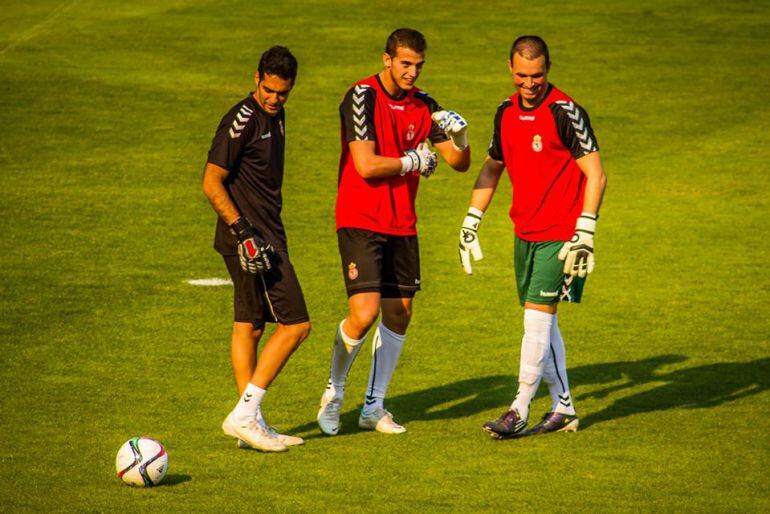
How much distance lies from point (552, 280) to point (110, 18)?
1973 centimetres

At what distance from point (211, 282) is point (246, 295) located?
186 inches

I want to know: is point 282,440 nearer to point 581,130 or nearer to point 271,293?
point 271,293

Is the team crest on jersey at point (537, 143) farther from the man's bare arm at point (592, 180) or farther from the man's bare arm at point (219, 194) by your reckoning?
the man's bare arm at point (219, 194)

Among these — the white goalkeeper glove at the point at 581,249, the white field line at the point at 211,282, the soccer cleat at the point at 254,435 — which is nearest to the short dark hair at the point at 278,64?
the white goalkeeper glove at the point at 581,249

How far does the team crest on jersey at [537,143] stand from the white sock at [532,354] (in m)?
1.04

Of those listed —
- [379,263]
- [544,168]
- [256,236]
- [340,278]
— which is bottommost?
[340,278]

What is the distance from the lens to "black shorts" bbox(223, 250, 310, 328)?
328 inches

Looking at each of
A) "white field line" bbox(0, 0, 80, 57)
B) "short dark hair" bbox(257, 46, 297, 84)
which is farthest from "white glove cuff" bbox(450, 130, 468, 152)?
"white field line" bbox(0, 0, 80, 57)

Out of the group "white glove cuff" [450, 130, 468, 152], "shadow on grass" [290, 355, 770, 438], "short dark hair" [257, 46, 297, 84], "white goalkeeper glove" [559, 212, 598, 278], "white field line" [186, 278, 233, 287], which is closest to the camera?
"short dark hair" [257, 46, 297, 84]

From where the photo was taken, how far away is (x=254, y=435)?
26.8ft

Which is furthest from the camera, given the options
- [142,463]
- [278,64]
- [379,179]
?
[379,179]

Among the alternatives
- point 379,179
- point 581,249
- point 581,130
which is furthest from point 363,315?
point 581,130

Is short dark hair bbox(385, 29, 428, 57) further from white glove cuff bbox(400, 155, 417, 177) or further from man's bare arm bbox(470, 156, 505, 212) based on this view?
man's bare arm bbox(470, 156, 505, 212)

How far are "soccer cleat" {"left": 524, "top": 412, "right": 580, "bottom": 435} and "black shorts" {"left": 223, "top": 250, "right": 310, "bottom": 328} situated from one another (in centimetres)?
172
